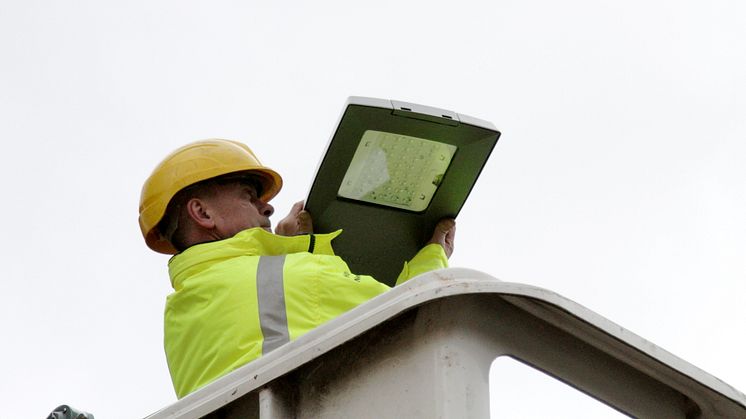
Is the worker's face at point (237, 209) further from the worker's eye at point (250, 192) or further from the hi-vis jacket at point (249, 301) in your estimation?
the hi-vis jacket at point (249, 301)

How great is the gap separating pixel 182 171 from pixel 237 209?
10.6 inches

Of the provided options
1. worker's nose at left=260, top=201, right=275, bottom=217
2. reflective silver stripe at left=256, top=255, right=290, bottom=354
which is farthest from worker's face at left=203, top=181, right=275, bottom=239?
reflective silver stripe at left=256, top=255, right=290, bottom=354

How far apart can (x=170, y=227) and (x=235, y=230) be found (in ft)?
1.10

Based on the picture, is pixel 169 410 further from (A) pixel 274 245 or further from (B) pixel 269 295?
(A) pixel 274 245

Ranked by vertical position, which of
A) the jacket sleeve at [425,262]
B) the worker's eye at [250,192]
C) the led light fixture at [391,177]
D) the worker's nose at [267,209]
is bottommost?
the jacket sleeve at [425,262]

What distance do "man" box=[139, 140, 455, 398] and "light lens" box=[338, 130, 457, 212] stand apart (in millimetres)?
203

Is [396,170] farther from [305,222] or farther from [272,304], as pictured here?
[272,304]

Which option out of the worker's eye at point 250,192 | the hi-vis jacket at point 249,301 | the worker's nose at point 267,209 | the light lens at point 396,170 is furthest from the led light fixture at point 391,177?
the worker's eye at point 250,192

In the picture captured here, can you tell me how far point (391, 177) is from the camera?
5.30 meters

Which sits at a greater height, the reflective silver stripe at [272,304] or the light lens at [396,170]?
the light lens at [396,170]

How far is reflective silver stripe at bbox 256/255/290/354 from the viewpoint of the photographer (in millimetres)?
4507

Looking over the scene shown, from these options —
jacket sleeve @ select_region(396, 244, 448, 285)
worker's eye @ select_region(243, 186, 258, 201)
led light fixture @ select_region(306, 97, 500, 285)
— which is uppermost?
led light fixture @ select_region(306, 97, 500, 285)

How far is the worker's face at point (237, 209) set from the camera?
18.4 ft

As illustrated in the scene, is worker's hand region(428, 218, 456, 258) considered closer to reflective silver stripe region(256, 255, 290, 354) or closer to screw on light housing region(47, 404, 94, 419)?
reflective silver stripe region(256, 255, 290, 354)
